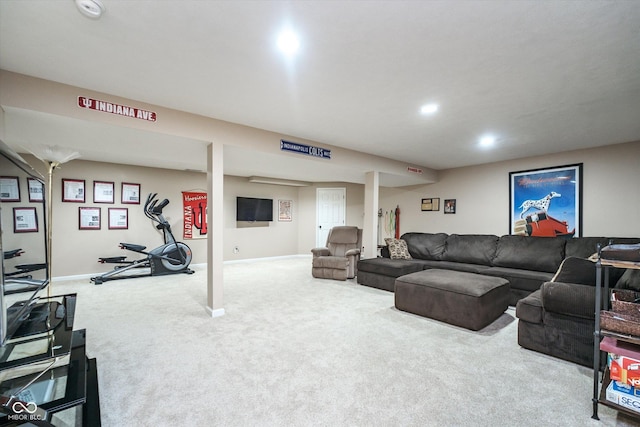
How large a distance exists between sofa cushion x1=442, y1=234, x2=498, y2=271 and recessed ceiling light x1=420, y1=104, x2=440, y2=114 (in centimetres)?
290

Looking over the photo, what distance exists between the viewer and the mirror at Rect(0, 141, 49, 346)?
1.29 m

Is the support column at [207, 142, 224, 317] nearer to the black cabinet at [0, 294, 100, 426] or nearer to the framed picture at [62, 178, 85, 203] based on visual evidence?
the black cabinet at [0, 294, 100, 426]

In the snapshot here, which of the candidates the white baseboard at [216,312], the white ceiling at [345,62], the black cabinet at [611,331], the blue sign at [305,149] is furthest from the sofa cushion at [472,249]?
the white baseboard at [216,312]

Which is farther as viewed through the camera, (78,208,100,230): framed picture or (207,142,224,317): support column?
(78,208,100,230): framed picture

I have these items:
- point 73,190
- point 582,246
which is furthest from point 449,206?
point 73,190

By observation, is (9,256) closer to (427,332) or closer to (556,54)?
(427,332)

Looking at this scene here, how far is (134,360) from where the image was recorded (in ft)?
7.39

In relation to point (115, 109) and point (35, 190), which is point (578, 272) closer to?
point (35, 190)

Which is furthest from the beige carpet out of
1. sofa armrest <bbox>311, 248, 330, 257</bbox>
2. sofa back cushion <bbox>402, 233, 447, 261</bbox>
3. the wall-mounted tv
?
the wall-mounted tv

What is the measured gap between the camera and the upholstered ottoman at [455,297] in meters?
2.87

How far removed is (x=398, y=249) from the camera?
5.21 m

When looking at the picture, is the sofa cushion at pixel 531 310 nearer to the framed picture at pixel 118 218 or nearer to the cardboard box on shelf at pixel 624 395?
the cardboard box on shelf at pixel 624 395

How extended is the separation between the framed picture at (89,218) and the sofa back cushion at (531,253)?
714 centimetres

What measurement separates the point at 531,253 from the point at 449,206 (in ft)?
6.68
